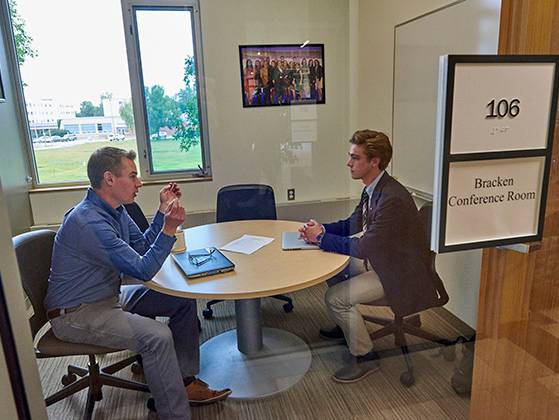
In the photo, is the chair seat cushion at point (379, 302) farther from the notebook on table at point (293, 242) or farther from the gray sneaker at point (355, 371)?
the notebook on table at point (293, 242)

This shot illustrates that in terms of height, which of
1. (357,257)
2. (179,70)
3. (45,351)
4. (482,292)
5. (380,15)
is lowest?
(45,351)

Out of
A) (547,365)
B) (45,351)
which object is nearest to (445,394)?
(547,365)

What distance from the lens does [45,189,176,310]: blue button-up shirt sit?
5.39 ft

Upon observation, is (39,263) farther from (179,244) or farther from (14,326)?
(14,326)

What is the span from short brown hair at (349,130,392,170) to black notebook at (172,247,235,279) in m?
0.97

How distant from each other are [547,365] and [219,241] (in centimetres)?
158

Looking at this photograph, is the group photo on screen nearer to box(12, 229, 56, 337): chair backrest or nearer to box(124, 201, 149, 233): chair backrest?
box(124, 201, 149, 233): chair backrest

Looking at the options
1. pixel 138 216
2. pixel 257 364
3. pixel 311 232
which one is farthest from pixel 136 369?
pixel 311 232

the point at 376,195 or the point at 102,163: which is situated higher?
the point at 102,163

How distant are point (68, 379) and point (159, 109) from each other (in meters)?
1.84

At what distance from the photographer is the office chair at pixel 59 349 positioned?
4.93ft

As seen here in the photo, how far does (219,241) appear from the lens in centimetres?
225

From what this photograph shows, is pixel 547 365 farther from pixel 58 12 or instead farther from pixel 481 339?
pixel 58 12

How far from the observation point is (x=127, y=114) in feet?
8.59
